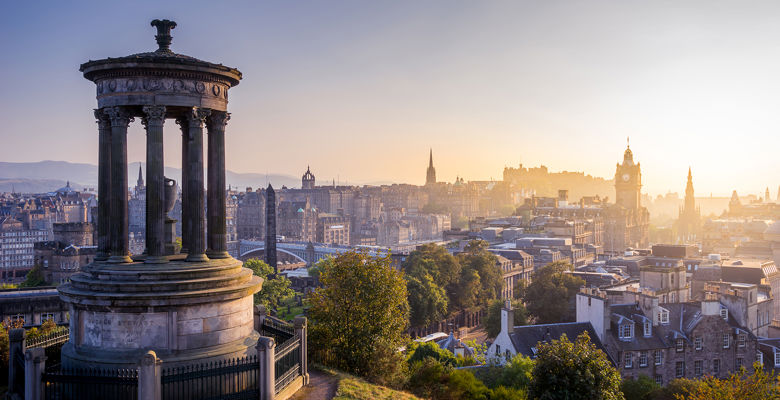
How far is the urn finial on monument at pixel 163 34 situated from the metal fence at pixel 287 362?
30.3ft

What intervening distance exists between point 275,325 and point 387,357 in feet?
17.3

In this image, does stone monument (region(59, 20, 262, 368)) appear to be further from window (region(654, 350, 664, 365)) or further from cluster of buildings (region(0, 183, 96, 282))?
cluster of buildings (region(0, 183, 96, 282))

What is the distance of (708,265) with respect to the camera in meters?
75.8

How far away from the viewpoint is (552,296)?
58.9 meters

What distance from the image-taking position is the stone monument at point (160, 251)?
15844 millimetres

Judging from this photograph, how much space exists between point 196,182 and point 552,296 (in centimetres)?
4739

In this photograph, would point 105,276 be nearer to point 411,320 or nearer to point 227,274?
point 227,274

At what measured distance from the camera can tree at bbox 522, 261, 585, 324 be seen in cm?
5838

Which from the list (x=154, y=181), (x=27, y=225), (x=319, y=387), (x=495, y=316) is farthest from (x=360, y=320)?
(x=27, y=225)

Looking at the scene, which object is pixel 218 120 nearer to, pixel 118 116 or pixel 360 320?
pixel 118 116

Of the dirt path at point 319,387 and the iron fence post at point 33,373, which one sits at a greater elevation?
the iron fence post at point 33,373

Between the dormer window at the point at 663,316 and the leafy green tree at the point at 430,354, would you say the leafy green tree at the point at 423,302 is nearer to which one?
the leafy green tree at the point at 430,354

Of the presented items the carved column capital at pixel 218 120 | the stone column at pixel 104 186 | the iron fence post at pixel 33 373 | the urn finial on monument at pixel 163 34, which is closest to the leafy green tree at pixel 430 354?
the carved column capital at pixel 218 120

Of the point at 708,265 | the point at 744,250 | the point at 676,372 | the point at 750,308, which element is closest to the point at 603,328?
the point at 676,372
